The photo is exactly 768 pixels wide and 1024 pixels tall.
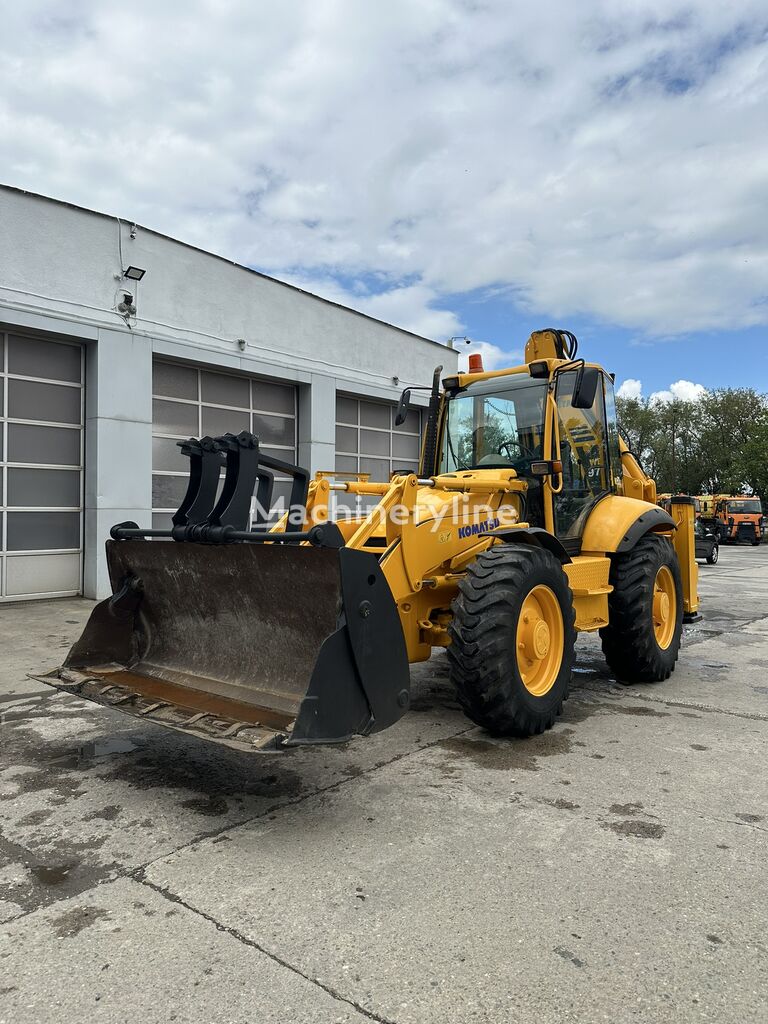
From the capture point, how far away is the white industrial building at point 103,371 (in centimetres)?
1070

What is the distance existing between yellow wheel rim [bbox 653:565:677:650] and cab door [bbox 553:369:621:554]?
974mm

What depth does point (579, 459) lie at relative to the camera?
6445mm

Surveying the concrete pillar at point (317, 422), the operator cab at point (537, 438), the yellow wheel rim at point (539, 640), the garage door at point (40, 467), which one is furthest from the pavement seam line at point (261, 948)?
the concrete pillar at point (317, 422)

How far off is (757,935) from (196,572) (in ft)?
11.4

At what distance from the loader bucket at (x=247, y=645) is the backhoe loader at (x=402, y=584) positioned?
0.04 feet

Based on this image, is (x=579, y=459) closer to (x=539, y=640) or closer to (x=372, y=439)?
(x=539, y=640)

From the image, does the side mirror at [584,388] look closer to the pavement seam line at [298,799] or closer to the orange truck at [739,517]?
the pavement seam line at [298,799]

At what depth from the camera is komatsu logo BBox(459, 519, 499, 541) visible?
210 inches

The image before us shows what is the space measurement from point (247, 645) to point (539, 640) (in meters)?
1.94

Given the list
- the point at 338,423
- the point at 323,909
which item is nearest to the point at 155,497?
the point at 338,423

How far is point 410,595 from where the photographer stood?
489 cm

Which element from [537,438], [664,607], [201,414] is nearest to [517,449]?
[537,438]

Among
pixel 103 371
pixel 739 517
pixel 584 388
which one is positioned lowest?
pixel 739 517

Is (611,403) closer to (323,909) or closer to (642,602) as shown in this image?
(642,602)
